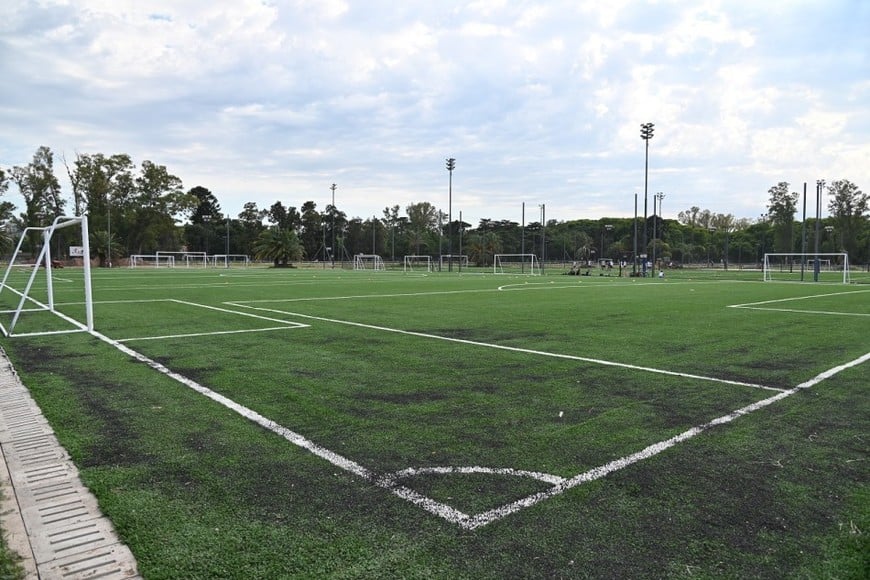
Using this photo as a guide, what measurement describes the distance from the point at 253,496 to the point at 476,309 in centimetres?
1244

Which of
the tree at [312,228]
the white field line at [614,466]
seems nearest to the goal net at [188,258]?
the tree at [312,228]

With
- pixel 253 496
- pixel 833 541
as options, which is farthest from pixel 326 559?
pixel 833 541

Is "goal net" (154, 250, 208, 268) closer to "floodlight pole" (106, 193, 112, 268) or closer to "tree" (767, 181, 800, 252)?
"floodlight pole" (106, 193, 112, 268)

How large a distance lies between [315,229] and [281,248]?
28.3 m

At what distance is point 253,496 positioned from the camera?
3.62 meters

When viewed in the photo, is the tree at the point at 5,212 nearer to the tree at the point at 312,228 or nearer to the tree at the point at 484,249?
the tree at the point at 312,228

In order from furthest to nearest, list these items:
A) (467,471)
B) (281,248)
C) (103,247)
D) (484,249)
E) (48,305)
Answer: (484,249)
(281,248)
(103,247)
(48,305)
(467,471)

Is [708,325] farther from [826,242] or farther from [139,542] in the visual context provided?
[826,242]

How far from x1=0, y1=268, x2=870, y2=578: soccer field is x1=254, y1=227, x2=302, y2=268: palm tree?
7028 cm

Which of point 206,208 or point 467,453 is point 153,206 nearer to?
point 206,208

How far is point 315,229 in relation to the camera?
4200 inches

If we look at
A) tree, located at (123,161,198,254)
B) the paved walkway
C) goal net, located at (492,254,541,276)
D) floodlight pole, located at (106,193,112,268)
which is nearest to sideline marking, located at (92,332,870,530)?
the paved walkway

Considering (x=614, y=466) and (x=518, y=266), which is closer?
(x=614, y=466)

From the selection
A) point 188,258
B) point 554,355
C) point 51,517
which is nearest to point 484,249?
point 188,258
